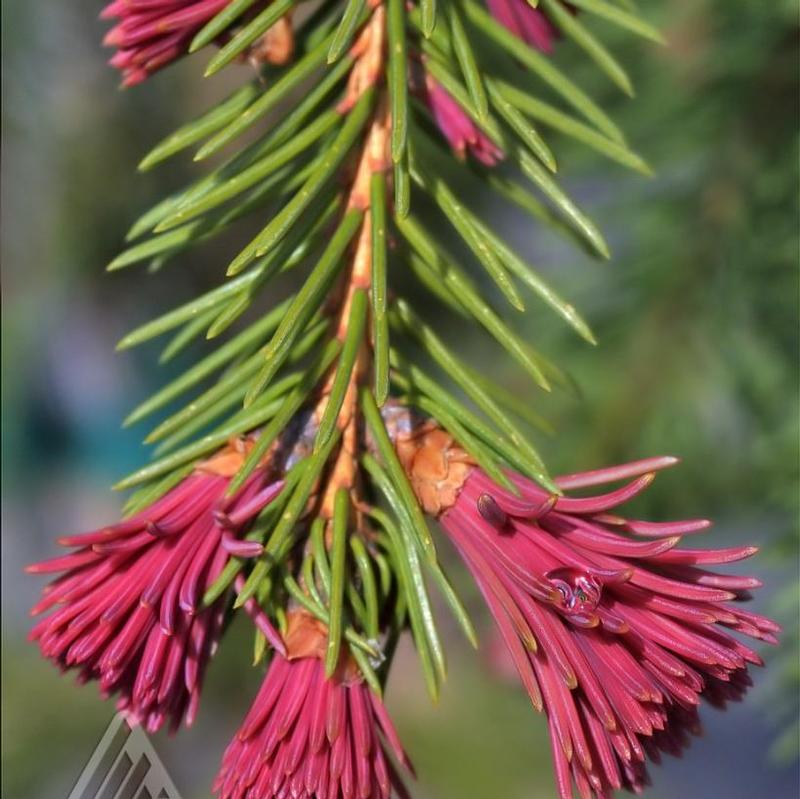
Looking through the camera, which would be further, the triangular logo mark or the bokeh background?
the bokeh background

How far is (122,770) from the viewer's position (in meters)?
0.32

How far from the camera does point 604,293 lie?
25.5 inches

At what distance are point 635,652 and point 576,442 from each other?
1.18 feet

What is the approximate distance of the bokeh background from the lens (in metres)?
0.55

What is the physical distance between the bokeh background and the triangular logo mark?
0.19ft

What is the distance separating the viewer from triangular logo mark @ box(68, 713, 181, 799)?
0.31 metres

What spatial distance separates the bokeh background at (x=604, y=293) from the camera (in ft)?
1.80

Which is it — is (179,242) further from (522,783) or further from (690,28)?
(522,783)

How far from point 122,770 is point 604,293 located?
43 centimetres

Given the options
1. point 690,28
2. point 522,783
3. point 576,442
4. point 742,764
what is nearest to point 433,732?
point 522,783

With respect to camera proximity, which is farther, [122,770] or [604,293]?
[604,293]

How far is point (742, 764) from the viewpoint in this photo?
1116 mm

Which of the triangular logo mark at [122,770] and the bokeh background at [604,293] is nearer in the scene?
the triangular logo mark at [122,770]

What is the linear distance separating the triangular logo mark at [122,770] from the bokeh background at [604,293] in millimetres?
57
